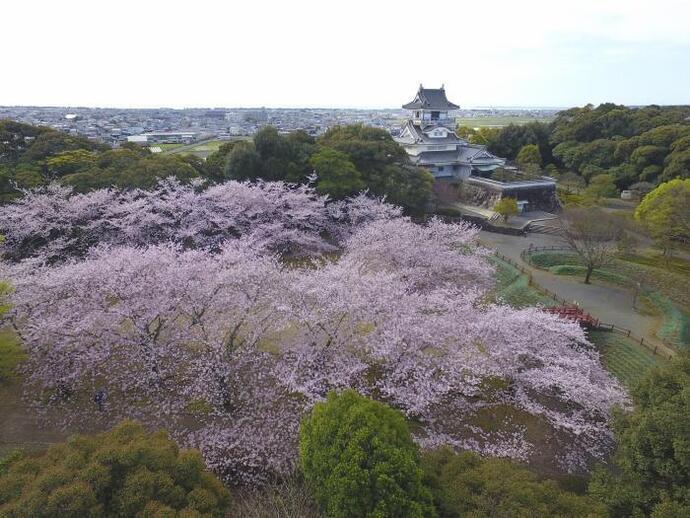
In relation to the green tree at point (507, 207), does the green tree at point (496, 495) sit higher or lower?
A: lower

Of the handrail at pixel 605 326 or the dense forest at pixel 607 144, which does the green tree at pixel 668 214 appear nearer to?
the handrail at pixel 605 326

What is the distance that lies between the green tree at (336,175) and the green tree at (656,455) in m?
17.4

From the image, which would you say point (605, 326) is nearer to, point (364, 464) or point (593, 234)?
point (593, 234)

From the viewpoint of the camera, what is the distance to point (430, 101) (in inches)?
1516

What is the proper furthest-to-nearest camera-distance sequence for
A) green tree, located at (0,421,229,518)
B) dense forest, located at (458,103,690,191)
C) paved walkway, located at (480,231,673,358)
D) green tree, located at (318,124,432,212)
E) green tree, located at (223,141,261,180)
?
dense forest, located at (458,103,690,191) → green tree, located at (318,124,432,212) → green tree, located at (223,141,261,180) → paved walkway, located at (480,231,673,358) → green tree, located at (0,421,229,518)

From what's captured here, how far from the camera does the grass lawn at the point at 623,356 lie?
45.1ft

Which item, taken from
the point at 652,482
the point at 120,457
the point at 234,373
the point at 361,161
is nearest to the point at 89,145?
the point at 361,161

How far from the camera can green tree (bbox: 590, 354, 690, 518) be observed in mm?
6734

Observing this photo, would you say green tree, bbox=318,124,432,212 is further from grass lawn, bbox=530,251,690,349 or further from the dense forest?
the dense forest

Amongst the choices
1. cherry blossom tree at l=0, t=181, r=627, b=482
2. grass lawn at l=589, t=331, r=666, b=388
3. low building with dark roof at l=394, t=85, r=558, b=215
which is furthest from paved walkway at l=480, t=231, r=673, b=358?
low building with dark roof at l=394, t=85, r=558, b=215

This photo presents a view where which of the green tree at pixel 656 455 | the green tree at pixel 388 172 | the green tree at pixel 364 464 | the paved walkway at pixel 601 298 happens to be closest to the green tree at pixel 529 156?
the green tree at pixel 388 172

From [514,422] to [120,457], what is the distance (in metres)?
9.77

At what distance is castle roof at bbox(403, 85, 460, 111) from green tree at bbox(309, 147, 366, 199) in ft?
58.2

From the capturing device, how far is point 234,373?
39.4 feet
